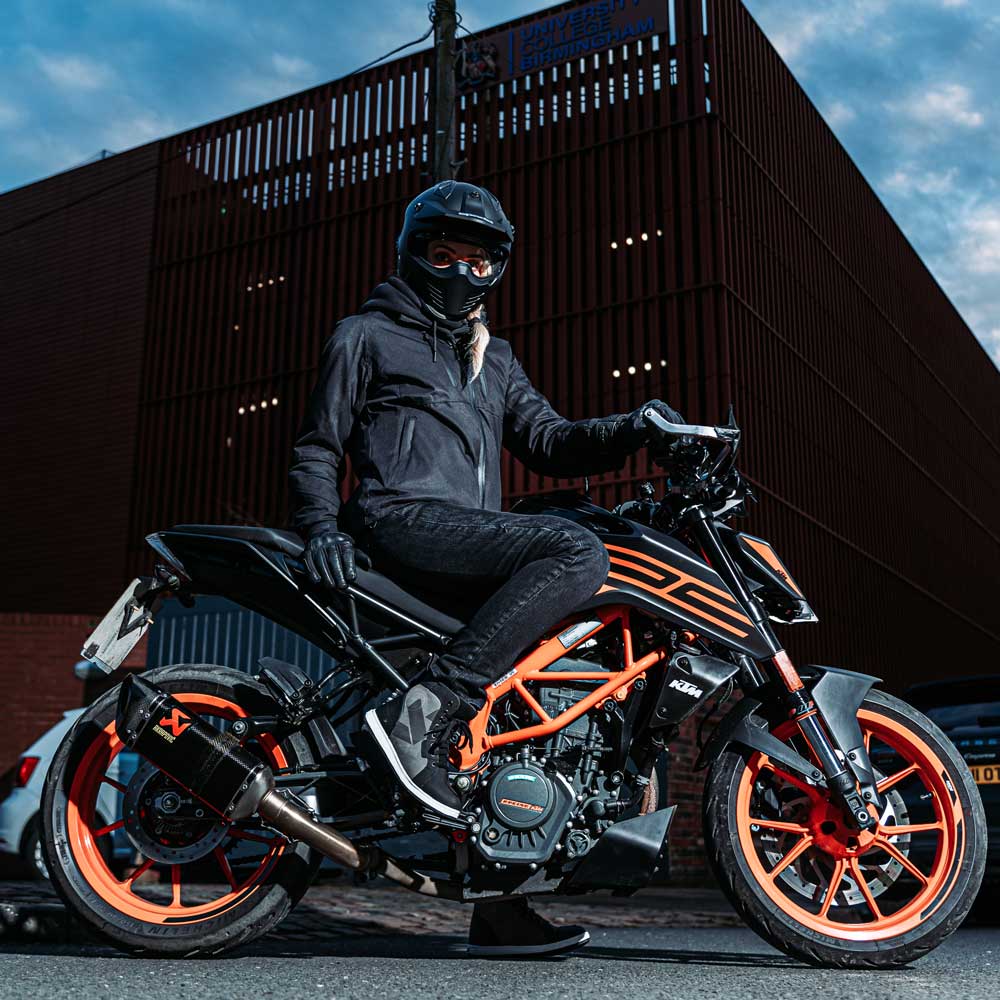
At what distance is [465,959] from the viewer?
3.50 meters

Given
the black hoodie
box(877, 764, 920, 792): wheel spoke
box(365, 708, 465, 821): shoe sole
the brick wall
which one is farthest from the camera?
the brick wall

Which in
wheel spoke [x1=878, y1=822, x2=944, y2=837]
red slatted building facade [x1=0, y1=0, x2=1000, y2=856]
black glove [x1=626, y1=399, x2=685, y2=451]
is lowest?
wheel spoke [x1=878, y1=822, x2=944, y2=837]

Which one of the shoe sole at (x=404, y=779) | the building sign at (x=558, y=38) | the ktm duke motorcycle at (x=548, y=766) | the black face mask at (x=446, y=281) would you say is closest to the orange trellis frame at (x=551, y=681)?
the ktm duke motorcycle at (x=548, y=766)

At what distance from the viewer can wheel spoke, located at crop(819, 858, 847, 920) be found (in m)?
3.24

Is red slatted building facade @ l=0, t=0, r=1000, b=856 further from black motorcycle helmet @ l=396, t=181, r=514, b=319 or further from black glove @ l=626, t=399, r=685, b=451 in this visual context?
black glove @ l=626, t=399, r=685, b=451

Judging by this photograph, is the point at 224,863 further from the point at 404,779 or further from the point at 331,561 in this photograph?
the point at 331,561

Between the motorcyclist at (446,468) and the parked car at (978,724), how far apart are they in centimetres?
345

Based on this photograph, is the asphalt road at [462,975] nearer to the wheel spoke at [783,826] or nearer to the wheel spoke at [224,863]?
the wheel spoke at [224,863]

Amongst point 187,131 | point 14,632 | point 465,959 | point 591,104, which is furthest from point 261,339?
point 465,959

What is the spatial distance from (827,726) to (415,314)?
1687 mm

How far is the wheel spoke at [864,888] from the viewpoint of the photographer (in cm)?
327

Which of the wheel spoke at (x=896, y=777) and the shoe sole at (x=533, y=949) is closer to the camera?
the wheel spoke at (x=896, y=777)

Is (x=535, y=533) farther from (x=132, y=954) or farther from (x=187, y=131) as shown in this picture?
(x=187, y=131)

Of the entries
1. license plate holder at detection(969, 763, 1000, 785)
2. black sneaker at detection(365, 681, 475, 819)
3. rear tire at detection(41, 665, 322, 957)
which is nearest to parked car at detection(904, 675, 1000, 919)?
license plate holder at detection(969, 763, 1000, 785)
